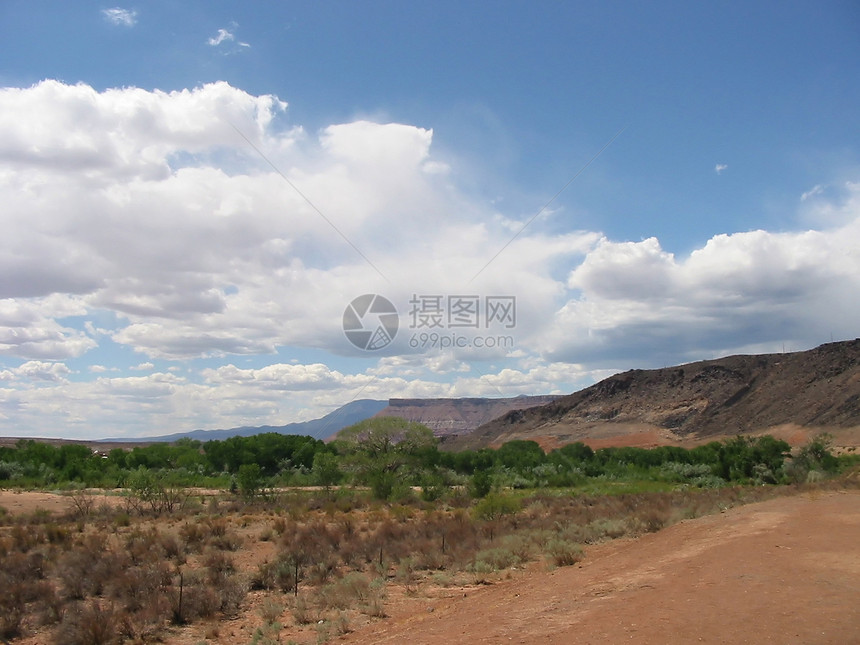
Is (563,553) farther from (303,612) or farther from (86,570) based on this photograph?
(86,570)

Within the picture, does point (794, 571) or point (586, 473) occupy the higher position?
point (794, 571)

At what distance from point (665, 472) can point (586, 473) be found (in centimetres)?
1012

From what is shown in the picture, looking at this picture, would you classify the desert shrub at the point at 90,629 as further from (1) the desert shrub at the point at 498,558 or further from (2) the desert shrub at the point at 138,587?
(1) the desert shrub at the point at 498,558

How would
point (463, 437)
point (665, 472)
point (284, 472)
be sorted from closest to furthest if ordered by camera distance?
point (665, 472) < point (284, 472) < point (463, 437)

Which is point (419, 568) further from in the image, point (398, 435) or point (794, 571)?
point (398, 435)

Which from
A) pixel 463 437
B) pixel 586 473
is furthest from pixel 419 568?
pixel 463 437

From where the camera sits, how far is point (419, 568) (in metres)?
16.9

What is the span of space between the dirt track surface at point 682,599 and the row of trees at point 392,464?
22.7 meters

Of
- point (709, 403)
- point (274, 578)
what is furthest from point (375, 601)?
point (709, 403)

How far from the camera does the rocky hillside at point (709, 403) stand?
8556 cm

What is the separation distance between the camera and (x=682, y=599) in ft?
33.0

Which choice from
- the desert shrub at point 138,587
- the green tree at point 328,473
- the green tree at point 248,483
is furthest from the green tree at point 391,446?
the desert shrub at point 138,587

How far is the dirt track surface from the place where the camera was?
8367 millimetres

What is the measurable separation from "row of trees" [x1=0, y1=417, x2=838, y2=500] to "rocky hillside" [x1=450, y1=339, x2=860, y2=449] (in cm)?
2496
